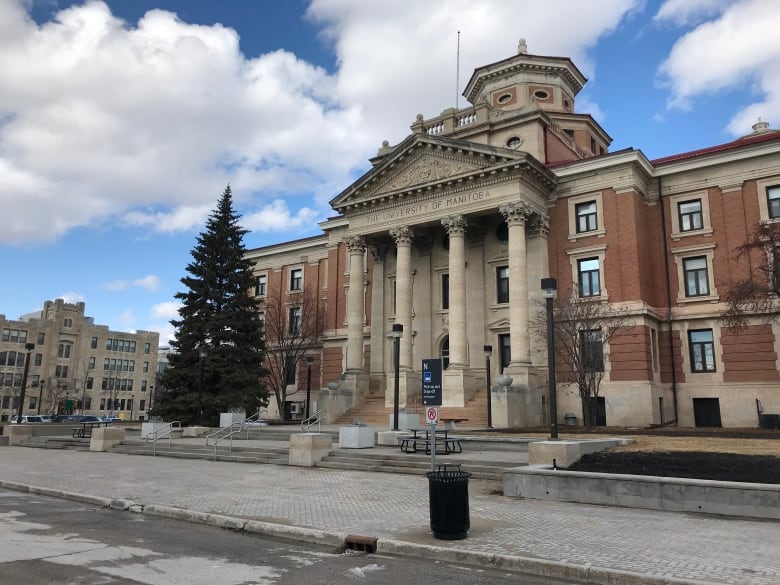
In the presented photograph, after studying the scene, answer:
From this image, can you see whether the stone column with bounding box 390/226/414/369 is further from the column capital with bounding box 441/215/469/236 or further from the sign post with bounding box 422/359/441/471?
the sign post with bounding box 422/359/441/471

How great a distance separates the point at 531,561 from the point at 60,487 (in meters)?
11.9

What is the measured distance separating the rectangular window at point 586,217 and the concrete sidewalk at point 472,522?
2291 cm

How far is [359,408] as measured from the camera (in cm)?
3562

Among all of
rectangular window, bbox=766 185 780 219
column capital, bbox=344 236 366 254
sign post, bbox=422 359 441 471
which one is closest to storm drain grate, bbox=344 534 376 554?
sign post, bbox=422 359 441 471

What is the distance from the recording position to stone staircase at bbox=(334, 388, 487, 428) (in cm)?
3036

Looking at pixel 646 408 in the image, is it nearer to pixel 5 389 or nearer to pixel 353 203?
pixel 353 203

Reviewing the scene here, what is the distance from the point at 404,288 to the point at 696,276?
16.1 m

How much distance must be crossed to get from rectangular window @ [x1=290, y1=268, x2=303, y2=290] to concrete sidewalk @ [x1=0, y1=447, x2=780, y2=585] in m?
34.3

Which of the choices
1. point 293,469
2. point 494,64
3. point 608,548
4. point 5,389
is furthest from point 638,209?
point 5,389

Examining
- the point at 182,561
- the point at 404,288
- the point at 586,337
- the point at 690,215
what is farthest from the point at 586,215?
the point at 182,561

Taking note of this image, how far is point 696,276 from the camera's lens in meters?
33.2

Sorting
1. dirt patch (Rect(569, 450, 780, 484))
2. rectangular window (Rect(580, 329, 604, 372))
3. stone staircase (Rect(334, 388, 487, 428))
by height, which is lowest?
dirt patch (Rect(569, 450, 780, 484))

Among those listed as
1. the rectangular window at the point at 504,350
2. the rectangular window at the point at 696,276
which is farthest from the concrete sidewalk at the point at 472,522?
the rectangular window at the point at 696,276

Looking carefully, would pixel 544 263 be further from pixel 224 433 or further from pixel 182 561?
pixel 182 561
